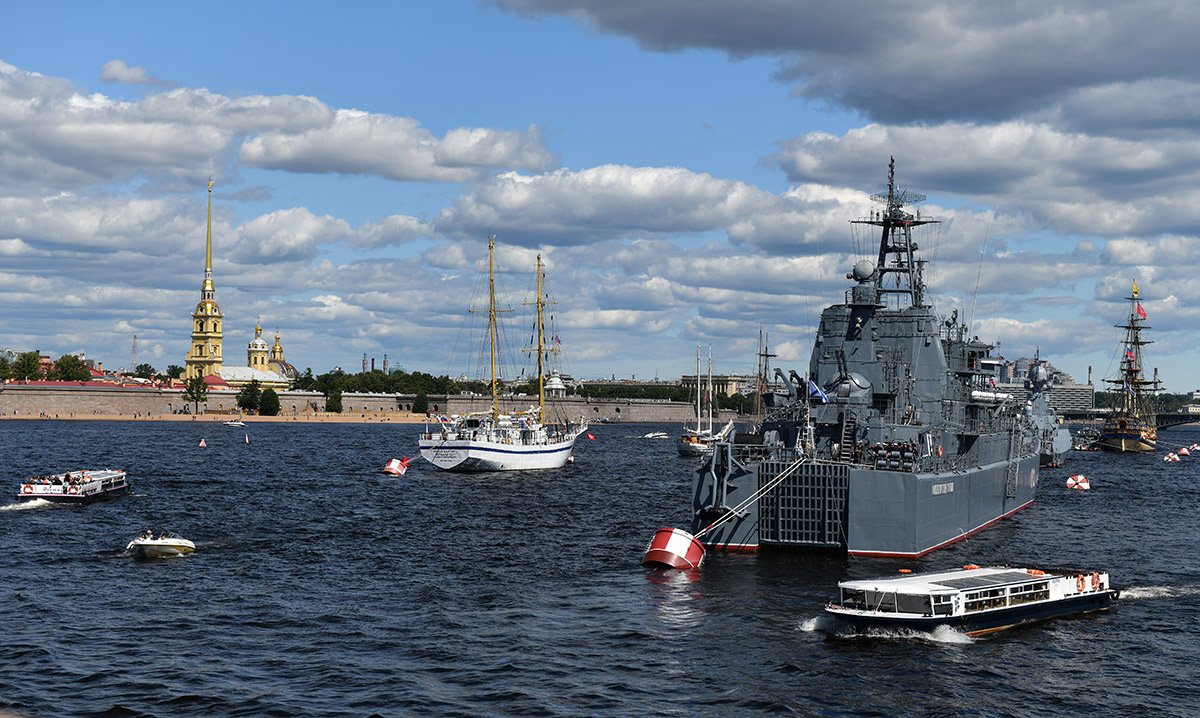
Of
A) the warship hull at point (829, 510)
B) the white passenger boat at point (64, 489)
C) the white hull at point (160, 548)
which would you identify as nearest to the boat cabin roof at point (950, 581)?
the warship hull at point (829, 510)

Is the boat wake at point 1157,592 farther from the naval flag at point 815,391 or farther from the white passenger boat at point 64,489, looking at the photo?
the white passenger boat at point 64,489

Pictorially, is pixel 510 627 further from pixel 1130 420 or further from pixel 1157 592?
pixel 1130 420

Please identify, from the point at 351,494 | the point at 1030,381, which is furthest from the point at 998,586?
the point at 1030,381

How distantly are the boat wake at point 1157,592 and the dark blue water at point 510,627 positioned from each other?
0.54 feet

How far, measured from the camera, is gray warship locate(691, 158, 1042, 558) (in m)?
53.6

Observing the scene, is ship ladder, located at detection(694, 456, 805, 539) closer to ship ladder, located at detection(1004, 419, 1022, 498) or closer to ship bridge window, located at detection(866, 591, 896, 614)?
ship bridge window, located at detection(866, 591, 896, 614)

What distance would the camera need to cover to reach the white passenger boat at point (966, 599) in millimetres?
40312

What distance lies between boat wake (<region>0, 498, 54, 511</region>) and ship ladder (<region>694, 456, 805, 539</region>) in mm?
46463

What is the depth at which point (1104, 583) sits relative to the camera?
47.1m

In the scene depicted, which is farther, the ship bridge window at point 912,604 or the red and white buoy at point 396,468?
the red and white buoy at point 396,468

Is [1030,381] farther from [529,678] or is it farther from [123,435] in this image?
[123,435]

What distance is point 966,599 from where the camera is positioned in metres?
41.2

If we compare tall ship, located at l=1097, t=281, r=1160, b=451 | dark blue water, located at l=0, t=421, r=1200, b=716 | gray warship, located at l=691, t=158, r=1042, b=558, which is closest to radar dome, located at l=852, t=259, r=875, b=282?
gray warship, located at l=691, t=158, r=1042, b=558

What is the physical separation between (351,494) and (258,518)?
781 inches
